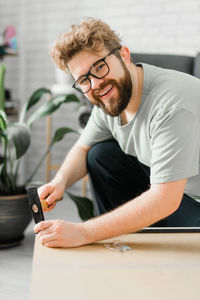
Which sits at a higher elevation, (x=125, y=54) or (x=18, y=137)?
(x=125, y=54)

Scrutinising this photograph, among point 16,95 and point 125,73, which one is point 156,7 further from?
point 125,73

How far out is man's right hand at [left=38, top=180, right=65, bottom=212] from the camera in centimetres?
122

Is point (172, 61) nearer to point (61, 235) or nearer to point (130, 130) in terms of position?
point (130, 130)

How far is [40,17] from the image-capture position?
315cm

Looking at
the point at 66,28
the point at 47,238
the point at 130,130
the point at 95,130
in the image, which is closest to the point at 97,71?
the point at 130,130

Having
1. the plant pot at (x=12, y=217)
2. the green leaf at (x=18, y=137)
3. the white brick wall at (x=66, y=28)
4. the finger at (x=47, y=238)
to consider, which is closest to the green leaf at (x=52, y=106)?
the green leaf at (x=18, y=137)

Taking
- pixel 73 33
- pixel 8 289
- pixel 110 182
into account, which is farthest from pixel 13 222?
pixel 73 33

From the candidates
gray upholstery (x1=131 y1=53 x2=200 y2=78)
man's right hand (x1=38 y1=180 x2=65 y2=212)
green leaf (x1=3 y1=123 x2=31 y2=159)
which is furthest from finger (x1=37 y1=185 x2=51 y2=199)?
gray upholstery (x1=131 y1=53 x2=200 y2=78)

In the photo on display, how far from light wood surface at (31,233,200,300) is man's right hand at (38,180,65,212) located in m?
0.23

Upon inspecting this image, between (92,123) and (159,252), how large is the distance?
65cm

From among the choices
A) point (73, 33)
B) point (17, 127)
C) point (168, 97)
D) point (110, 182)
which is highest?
point (73, 33)

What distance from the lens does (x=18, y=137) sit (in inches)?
68.8

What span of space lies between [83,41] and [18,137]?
77 centimetres

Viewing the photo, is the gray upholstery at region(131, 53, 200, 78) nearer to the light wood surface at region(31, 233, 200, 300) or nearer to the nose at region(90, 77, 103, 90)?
the nose at region(90, 77, 103, 90)
